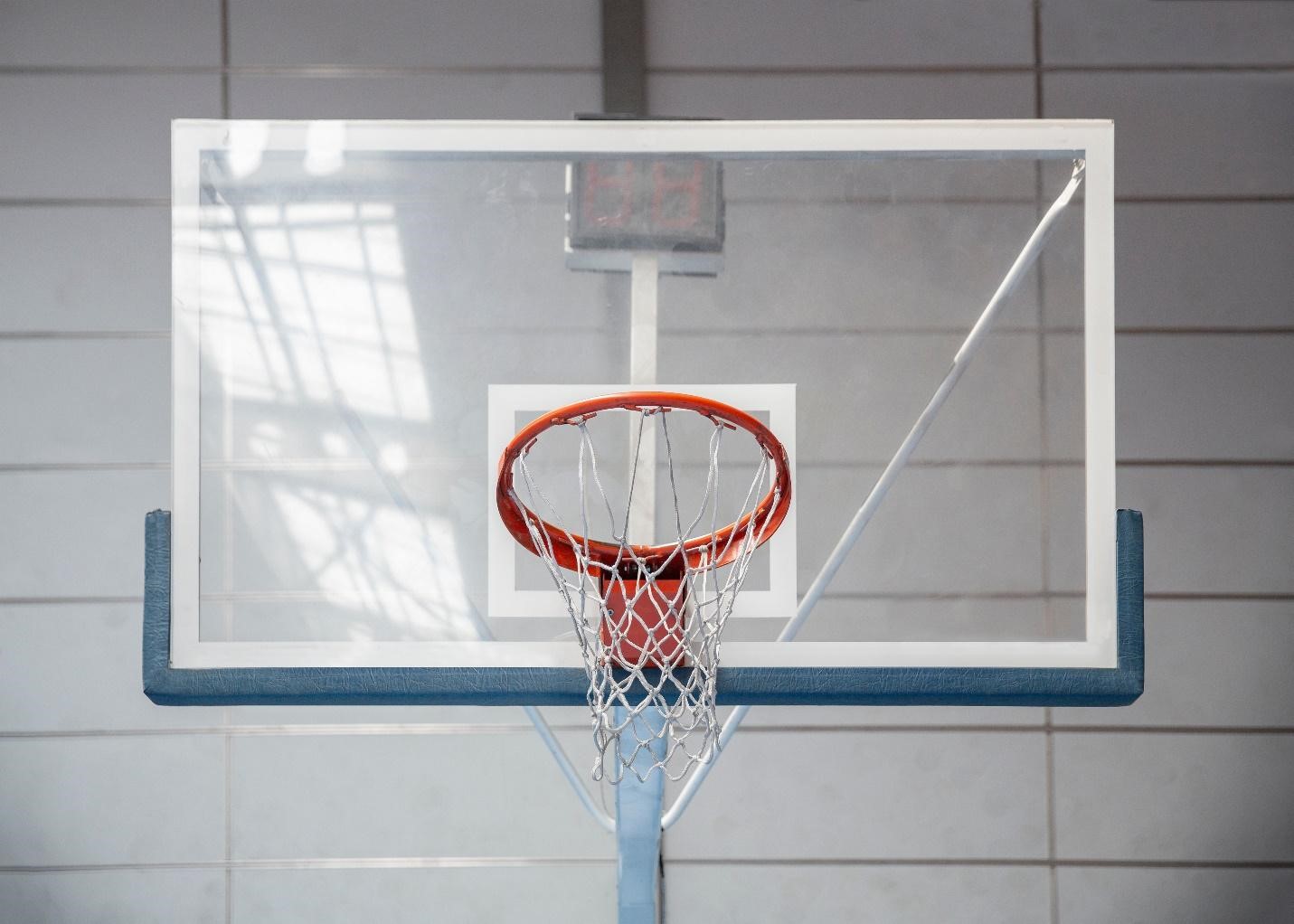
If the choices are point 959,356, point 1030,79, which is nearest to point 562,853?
point 959,356

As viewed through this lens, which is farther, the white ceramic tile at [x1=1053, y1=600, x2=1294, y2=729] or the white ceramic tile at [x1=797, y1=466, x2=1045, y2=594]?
the white ceramic tile at [x1=1053, y1=600, x2=1294, y2=729]

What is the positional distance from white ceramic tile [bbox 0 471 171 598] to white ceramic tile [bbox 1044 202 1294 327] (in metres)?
2.69

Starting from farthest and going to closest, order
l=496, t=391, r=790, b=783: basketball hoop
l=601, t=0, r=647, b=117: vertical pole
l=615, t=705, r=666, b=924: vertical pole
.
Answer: l=601, t=0, r=647, b=117: vertical pole, l=615, t=705, r=666, b=924: vertical pole, l=496, t=391, r=790, b=783: basketball hoop

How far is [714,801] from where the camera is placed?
2424 millimetres

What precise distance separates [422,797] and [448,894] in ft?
0.89

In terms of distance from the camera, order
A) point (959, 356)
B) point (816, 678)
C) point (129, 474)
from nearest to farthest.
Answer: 1. point (816, 678)
2. point (959, 356)
3. point (129, 474)

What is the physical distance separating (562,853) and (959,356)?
170 cm

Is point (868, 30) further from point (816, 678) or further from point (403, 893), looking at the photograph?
point (403, 893)

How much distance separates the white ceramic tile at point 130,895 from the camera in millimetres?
2424

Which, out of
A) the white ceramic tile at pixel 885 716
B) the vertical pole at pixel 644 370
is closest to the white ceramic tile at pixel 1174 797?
the white ceramic tile at pixel 885 716

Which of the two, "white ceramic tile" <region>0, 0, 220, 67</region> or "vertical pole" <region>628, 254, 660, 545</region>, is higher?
"white ceramic tile" <region>0, 0, 220, 67</region>

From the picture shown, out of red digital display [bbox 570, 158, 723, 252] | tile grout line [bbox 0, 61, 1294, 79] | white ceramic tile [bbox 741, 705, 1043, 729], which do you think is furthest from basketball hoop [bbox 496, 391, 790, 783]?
tile grout line [bbox 0, 61, 1294, 79]

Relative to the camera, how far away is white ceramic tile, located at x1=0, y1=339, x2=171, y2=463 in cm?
241

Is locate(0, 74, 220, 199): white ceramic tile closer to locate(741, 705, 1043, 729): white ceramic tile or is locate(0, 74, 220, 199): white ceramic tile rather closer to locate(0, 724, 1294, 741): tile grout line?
locate(0, 724, 1294, 741): tile grout line
